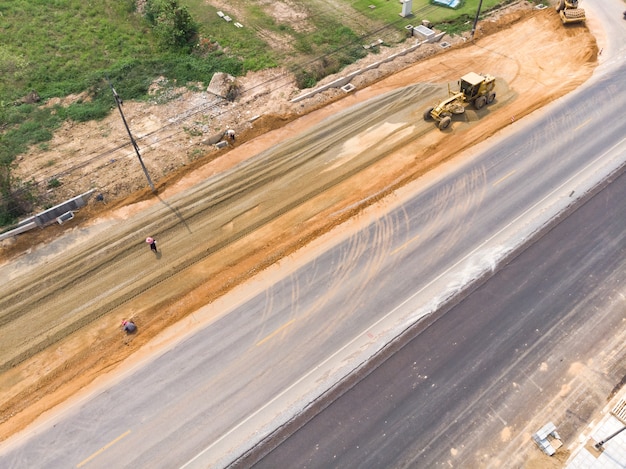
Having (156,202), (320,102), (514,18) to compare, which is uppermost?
(514,18)

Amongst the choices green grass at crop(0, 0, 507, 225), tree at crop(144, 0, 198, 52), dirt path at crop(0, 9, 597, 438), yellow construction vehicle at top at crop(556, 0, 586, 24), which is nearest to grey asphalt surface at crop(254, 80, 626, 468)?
dirt path at crop(0, 9, 597, 438)

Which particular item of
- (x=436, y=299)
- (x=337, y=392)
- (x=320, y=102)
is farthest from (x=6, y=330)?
(x=320, y=102)

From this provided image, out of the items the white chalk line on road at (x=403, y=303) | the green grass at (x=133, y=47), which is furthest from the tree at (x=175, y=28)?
the white chalk line on road at (x=403, y=303)

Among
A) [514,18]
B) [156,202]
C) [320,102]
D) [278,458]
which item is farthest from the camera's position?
[514,18]

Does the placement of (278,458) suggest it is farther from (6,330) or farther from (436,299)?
(6,330)

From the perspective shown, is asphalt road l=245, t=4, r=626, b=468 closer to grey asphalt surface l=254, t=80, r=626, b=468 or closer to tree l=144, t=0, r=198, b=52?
grey asphalt surface l=254, t=80, r=626, b=468

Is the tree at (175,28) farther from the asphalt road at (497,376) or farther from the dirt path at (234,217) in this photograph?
the asphalt road at (497,376)

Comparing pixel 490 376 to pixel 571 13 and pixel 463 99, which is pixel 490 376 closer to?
pixel 463 99
